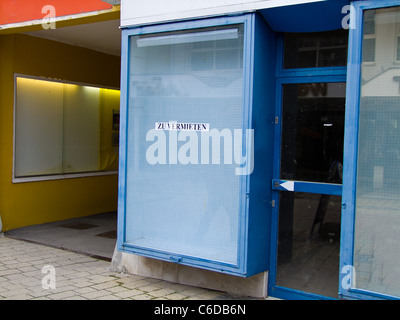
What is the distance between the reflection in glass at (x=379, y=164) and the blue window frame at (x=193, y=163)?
1.01 m

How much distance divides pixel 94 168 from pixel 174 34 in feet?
16.9

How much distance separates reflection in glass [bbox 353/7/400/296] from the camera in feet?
12.8

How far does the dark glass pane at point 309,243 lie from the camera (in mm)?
A: 4586

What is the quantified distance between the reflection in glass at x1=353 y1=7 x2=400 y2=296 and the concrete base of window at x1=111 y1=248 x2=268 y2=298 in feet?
3.97

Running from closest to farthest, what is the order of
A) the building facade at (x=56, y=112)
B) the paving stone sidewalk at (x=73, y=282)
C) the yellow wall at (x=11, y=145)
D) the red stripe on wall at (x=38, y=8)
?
the paving stone sidewalk at (x=73, y=282), the red stripe on wall at (x=38, y=8), the building facade at (x=56, y=112), the yellow wall at (x=11, y=145)

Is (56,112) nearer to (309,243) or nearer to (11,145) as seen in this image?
(11,145)

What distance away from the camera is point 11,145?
7781 mm

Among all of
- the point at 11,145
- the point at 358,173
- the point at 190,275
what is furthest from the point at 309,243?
the point at 11,145

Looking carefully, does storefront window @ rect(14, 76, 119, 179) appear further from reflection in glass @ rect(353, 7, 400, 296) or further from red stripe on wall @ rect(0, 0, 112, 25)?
reflection in glass @ rect(353, 7, 400, 296)

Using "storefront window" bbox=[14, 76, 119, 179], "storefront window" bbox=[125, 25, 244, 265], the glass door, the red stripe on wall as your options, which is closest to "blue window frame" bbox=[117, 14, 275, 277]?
"storefront window" bbox=[125, 25, 244, 265]

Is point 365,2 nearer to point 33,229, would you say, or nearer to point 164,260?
point 164,260

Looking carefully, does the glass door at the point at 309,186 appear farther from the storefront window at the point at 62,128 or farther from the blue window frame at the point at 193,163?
the storefront window at the point at 62,128

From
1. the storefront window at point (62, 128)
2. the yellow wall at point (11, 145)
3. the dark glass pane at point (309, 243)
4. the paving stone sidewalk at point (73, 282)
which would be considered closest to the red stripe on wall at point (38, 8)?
the yellow wall at point (11, 145)

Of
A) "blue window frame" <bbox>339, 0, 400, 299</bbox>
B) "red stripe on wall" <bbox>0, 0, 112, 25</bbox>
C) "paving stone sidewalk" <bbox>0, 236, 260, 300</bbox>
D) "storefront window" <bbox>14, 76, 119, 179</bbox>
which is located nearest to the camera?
"blue window frame" <bbox>339, 0, 400, 299</bbox>
